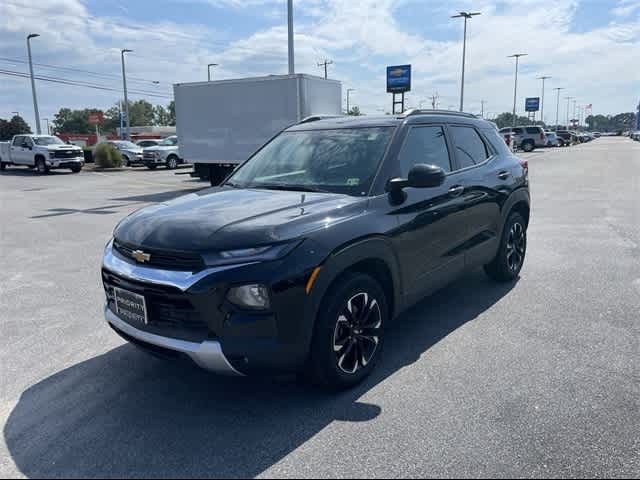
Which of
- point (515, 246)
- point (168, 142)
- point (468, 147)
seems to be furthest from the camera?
point (168, 142)

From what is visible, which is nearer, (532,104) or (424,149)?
(424,149)

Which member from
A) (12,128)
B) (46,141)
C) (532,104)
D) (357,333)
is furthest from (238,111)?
(532,104)

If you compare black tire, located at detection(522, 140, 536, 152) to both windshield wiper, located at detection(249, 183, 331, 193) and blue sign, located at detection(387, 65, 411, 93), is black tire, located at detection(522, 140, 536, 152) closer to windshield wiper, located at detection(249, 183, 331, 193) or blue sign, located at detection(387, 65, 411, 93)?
blue sign, located at detection(387, 65, 411, 93)

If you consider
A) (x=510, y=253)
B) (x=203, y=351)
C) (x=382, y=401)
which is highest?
(x=203, y=351)

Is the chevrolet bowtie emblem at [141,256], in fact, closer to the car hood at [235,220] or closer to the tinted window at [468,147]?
the car hood at [235,220]

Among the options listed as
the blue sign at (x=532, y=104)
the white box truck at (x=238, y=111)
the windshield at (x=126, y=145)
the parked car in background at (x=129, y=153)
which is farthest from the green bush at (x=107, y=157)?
the blue sign at (x=532, y=104)

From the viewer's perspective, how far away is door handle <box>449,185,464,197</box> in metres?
4.48

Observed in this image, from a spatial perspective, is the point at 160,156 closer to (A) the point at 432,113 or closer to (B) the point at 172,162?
(B) the point at 172,162

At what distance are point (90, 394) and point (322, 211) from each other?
1995 millimetres

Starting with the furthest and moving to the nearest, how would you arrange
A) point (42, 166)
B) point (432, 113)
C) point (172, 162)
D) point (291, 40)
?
point (172, 162) < point (42, 166) < point (291, 40) < point (432, 113)

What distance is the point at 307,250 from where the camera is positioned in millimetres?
3053

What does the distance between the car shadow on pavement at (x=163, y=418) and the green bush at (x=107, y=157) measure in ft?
92.4

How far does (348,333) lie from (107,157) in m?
29.5

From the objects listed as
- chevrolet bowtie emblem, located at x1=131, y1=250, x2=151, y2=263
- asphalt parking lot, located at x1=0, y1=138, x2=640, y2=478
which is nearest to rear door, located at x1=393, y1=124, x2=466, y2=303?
asphalt parking lot, located at x1=0, y1=138, x2=640, y2=478
